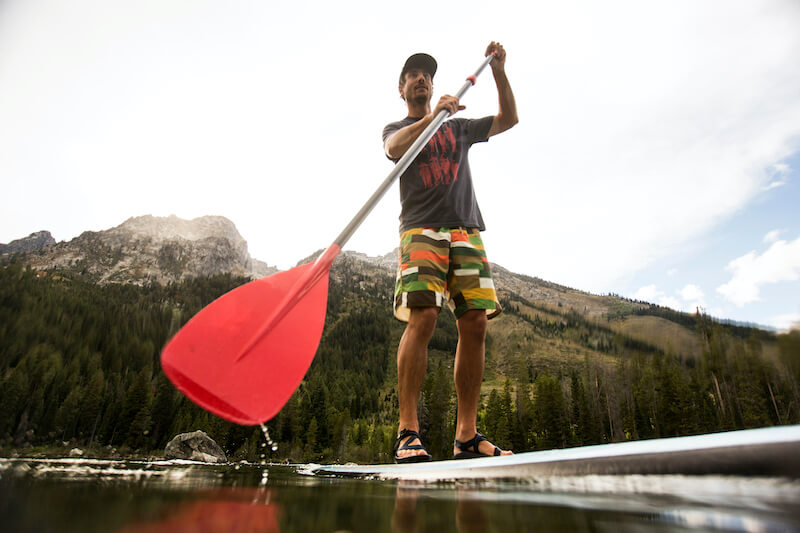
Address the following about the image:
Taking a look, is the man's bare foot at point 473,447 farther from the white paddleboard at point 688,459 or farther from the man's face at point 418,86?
the man's face at point 418,86

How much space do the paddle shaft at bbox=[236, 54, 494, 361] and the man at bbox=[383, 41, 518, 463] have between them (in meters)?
0.20

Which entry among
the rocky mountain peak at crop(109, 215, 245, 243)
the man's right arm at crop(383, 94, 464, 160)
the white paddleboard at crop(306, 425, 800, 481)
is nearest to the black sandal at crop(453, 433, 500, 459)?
the white paddleboard at crop(306, 425, 800, 481)

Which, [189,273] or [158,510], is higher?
[189,273]

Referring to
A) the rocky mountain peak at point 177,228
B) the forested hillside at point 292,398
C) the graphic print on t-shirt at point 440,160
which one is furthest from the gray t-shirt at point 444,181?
the rocky mountain peak at point 177,228

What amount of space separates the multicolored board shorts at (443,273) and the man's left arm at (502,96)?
43.7 inches

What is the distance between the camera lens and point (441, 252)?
277cm

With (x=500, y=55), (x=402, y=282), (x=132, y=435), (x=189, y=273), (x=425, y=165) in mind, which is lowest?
(x=132, y=435)

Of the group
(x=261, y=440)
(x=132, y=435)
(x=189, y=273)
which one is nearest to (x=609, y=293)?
(x=261, y=440)

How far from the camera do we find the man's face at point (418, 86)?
3.36 m

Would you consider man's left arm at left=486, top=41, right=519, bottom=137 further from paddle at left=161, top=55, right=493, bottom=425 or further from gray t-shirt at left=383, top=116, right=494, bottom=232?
paddle at left=161, top=55, right=493, bottom=425

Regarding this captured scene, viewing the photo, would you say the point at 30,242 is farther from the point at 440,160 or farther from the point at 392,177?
the point at 392,177

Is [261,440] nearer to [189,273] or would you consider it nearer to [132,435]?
[132,435]

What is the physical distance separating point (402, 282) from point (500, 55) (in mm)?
2241

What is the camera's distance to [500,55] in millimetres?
3373
